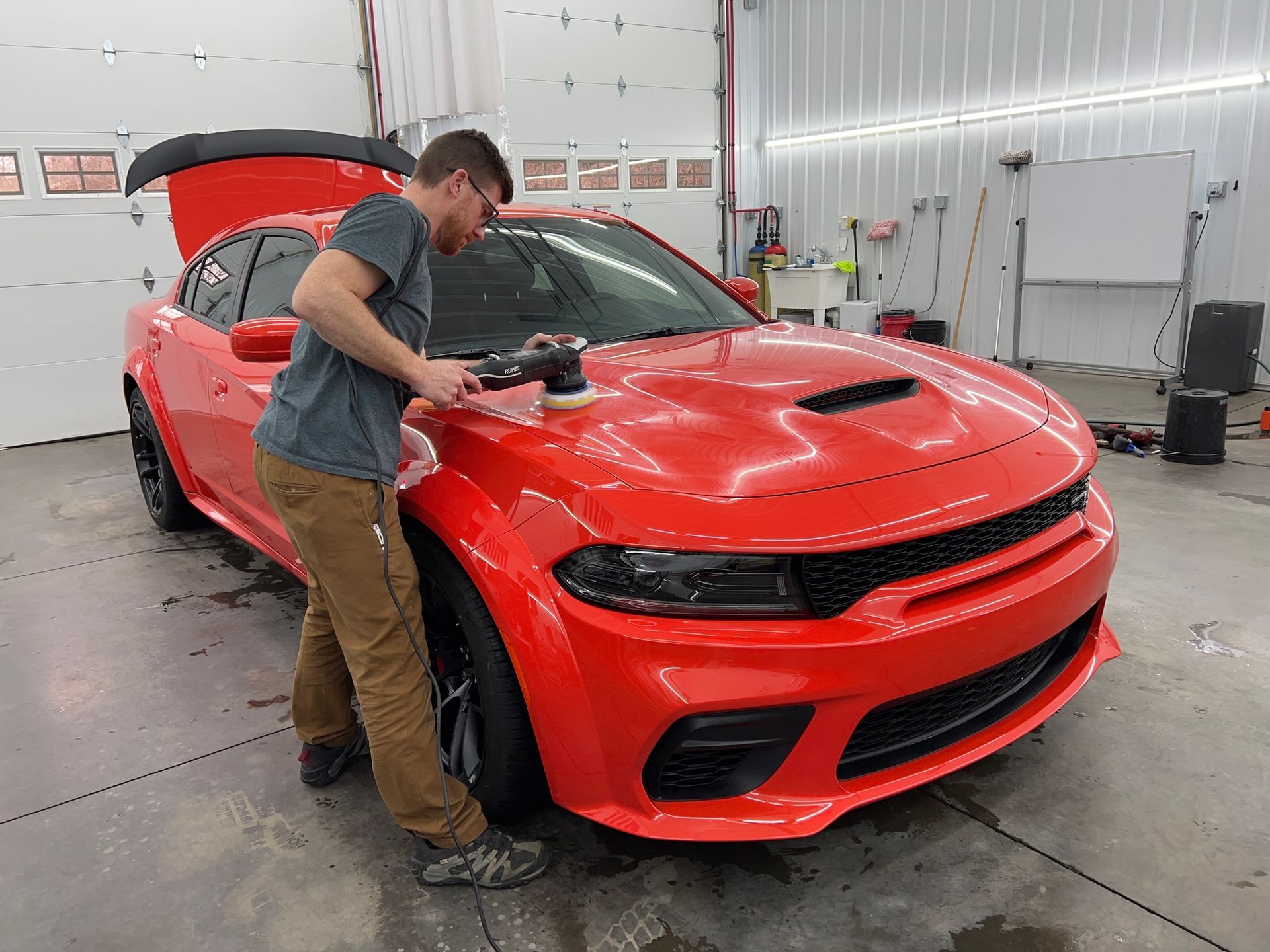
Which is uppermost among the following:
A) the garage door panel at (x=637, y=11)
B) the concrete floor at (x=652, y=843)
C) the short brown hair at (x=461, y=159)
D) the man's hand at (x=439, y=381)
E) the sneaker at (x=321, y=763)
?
the garage door panel at (x=637, y=11)

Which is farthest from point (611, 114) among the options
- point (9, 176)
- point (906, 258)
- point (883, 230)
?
point (9, 176)

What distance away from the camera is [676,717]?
4.65ft

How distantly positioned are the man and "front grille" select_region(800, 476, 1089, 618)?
69cm

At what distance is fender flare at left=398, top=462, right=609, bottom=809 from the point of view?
1498 millimetres

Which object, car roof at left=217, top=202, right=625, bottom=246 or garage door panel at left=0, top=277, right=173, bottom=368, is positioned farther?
garage door panel at left=0, top=277, right=173, bottom=368

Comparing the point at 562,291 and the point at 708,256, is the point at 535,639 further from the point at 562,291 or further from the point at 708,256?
the point at 708,256

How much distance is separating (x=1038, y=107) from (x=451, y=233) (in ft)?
24.6

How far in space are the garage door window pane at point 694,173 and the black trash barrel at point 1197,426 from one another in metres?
5.54

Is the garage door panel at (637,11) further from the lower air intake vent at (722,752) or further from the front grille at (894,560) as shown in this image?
the lower air intake vent at (722,752)

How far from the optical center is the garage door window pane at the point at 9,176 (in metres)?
6.23

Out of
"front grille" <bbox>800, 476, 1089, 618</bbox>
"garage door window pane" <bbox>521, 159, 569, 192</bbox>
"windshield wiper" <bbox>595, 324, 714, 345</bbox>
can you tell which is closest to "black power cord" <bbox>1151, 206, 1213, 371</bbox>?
"garage door window pane" <bbox>521, 159, 569, 192</bbox>

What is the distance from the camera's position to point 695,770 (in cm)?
150

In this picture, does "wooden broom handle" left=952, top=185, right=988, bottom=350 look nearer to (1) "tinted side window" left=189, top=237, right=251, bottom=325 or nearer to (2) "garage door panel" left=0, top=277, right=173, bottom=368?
(1) "tinted side window" left=189, top=237, right=251, bottom=325

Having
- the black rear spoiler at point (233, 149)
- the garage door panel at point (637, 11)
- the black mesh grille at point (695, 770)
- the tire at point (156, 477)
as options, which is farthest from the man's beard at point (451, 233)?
the garage door panel at point (637, 11)
